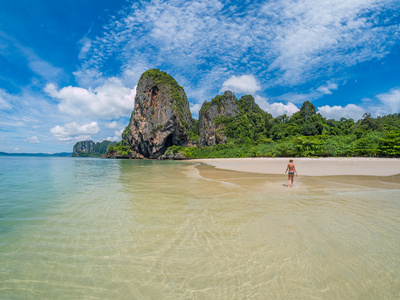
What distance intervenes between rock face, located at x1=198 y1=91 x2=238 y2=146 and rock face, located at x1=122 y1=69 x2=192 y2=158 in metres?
10.5

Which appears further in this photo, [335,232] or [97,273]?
[335,232]

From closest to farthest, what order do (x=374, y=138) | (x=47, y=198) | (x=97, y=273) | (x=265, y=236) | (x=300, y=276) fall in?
(x=300, y=276) → (x=97, y=273) → (x=265, y=236) → (x=47, y=198) → (x=374, y=138)

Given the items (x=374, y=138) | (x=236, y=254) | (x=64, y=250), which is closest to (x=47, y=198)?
(x=64, y=250)

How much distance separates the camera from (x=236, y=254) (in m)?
3.20

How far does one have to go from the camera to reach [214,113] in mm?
98312

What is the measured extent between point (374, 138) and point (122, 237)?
39244 millimetres

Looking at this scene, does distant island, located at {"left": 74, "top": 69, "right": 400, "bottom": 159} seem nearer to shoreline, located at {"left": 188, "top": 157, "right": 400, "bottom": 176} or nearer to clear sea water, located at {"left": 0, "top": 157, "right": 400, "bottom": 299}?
shoreline, located at {"left": 188, "top": 157, "right": 400, "bottom": 176}

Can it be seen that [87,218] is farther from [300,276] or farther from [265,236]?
[300,276]

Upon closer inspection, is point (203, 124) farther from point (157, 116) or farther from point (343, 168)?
A: point (343, 168)

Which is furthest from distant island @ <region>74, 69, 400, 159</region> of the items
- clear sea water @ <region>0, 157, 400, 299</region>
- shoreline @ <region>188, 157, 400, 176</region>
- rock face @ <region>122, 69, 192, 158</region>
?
clear sea water @ <region>0, 157, 400, 299</region>

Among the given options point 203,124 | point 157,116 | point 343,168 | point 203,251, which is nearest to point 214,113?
point 203,124

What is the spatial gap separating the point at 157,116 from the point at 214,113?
3119cm

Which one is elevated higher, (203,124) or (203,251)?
(203,124)

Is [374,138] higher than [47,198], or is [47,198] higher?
[374,138]
